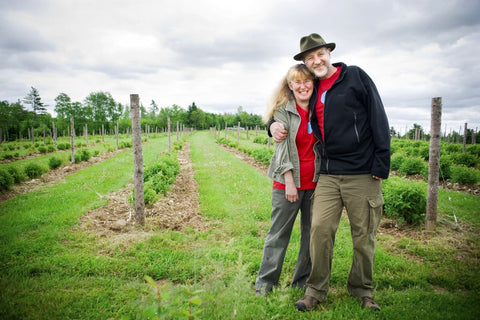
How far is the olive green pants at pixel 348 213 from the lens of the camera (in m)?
2.55

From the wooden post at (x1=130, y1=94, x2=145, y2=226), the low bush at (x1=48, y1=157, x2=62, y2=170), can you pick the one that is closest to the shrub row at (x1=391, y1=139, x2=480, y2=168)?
the wooden post at (x1=130, y1=94, x2=145, y2=226)

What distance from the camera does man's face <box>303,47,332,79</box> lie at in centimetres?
261

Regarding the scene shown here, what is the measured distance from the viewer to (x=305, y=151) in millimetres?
2775

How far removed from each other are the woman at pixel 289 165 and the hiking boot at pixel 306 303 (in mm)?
318

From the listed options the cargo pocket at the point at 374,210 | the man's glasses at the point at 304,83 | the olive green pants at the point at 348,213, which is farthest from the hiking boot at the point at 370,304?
the man's glasses at the point at 304,83

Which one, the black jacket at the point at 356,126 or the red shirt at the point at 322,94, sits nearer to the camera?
the black jacket at the point at 356,126

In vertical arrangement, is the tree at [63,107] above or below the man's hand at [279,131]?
above

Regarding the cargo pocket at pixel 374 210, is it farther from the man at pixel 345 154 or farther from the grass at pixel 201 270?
the grass at pixel 201 270

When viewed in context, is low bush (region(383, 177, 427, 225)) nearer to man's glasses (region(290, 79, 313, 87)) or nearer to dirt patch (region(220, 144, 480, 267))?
dirt patch (region(220, 144, 480, 267))

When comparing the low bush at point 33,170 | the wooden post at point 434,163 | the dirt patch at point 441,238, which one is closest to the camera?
the dirt patch at point 441,238

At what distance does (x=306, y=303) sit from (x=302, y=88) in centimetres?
225

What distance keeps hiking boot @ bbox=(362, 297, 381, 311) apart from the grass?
0.06 m

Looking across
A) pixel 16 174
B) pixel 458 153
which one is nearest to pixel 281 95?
pixel 16 174

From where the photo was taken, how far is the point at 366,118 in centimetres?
255
